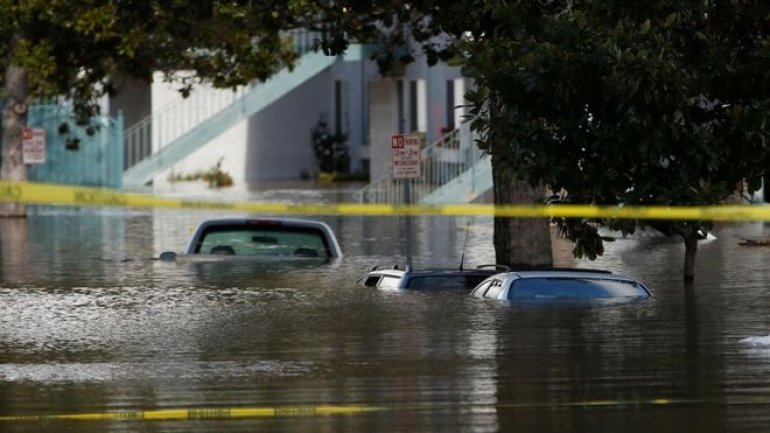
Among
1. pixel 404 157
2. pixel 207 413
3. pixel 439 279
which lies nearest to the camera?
pixel 207 413

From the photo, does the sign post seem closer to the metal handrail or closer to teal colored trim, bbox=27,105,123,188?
teal colored trim, bbox=27,105,123,188

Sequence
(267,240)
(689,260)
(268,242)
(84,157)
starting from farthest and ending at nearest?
(84,157) < (268,242) < (267,240) < (689,260)

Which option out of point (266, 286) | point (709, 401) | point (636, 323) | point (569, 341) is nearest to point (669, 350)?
point (569, 341)

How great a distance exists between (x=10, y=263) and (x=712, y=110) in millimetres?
12829

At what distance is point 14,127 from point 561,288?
22.7m

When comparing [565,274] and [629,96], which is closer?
[629,96]

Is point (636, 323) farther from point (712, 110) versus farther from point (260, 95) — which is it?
point (260, 95)

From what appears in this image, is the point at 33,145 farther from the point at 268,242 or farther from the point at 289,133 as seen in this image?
the point at 289,133

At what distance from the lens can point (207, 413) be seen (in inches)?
477

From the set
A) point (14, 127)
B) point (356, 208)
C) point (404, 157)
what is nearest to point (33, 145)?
point (14, 127)

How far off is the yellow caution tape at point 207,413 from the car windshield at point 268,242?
9.81m

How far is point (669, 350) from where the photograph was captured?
15594 mm

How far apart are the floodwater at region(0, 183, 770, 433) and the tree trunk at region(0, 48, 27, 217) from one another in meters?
13.4

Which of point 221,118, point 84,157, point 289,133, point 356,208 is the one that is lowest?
point 356,208
